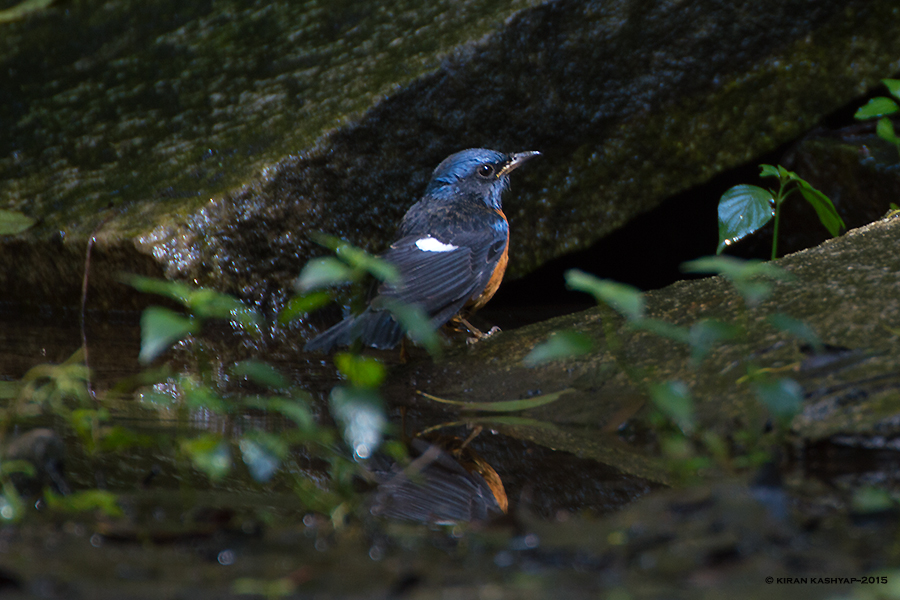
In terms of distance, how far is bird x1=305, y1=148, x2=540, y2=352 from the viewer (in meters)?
3.05

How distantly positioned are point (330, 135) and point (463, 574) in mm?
2998

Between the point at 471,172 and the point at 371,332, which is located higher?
the point at 471,172

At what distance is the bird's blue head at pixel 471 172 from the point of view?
13.1 feet

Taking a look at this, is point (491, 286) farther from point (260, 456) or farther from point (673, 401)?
point (260, 456)

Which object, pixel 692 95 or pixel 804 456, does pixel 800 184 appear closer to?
pixel 692 95

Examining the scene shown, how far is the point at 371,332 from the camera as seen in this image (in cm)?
303

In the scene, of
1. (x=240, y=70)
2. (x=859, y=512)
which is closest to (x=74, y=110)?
(x=240, y=70)

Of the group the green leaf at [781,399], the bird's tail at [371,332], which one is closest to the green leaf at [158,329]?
the green leaf at [781,399]

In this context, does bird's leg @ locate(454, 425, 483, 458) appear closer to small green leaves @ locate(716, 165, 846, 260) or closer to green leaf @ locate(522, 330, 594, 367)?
green leaf @ locate(522, 330, 594, 367)

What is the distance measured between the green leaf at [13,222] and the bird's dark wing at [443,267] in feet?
6.66

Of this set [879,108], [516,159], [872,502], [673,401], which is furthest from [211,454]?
[879,108]

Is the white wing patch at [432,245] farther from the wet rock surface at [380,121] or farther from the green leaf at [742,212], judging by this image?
the green leaf at [742,212]

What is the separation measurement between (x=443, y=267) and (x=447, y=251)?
0.12 metres

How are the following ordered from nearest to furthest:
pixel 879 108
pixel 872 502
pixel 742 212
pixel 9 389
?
pixel 872 502 → pixel 9 389 → pixel 742 212 → pixel 879 108
